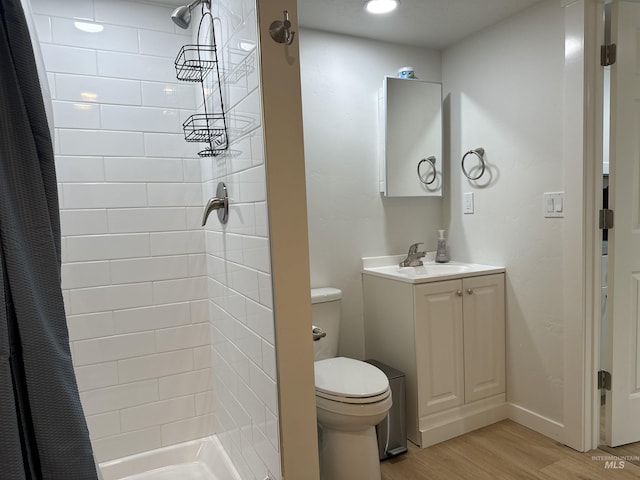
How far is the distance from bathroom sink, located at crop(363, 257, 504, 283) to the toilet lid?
1.71ft

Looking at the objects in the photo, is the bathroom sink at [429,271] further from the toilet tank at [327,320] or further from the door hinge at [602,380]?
the door hinge at [602,380]

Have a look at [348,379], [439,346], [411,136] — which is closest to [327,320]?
[348,379]

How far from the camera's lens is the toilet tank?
230cm

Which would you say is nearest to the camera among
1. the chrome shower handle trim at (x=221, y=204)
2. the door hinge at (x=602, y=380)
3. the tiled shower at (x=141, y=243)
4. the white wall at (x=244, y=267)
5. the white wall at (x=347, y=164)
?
the white wall at (x=244, y=267)

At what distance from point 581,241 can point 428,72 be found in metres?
1.45

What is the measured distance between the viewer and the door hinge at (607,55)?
2002 millimetres

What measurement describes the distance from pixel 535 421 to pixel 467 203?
51.0 inches

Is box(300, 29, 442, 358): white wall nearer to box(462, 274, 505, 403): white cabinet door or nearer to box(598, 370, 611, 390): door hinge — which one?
box(462, 274, 505, 403): white cabinet door

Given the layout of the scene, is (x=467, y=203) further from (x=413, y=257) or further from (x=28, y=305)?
(x=28, y=305)

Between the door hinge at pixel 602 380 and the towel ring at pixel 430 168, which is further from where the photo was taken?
the towel ring at pixel 430 168

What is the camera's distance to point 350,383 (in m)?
1.88

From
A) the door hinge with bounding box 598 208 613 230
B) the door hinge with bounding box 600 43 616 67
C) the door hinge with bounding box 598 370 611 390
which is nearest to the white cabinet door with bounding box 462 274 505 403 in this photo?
the door hinge with bounding box 598 370 611 390

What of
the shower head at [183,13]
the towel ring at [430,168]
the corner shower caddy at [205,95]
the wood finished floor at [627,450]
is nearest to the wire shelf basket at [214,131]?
the corner shower caddy at [205,95]

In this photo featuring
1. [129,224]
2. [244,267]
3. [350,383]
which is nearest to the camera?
[244,267]
